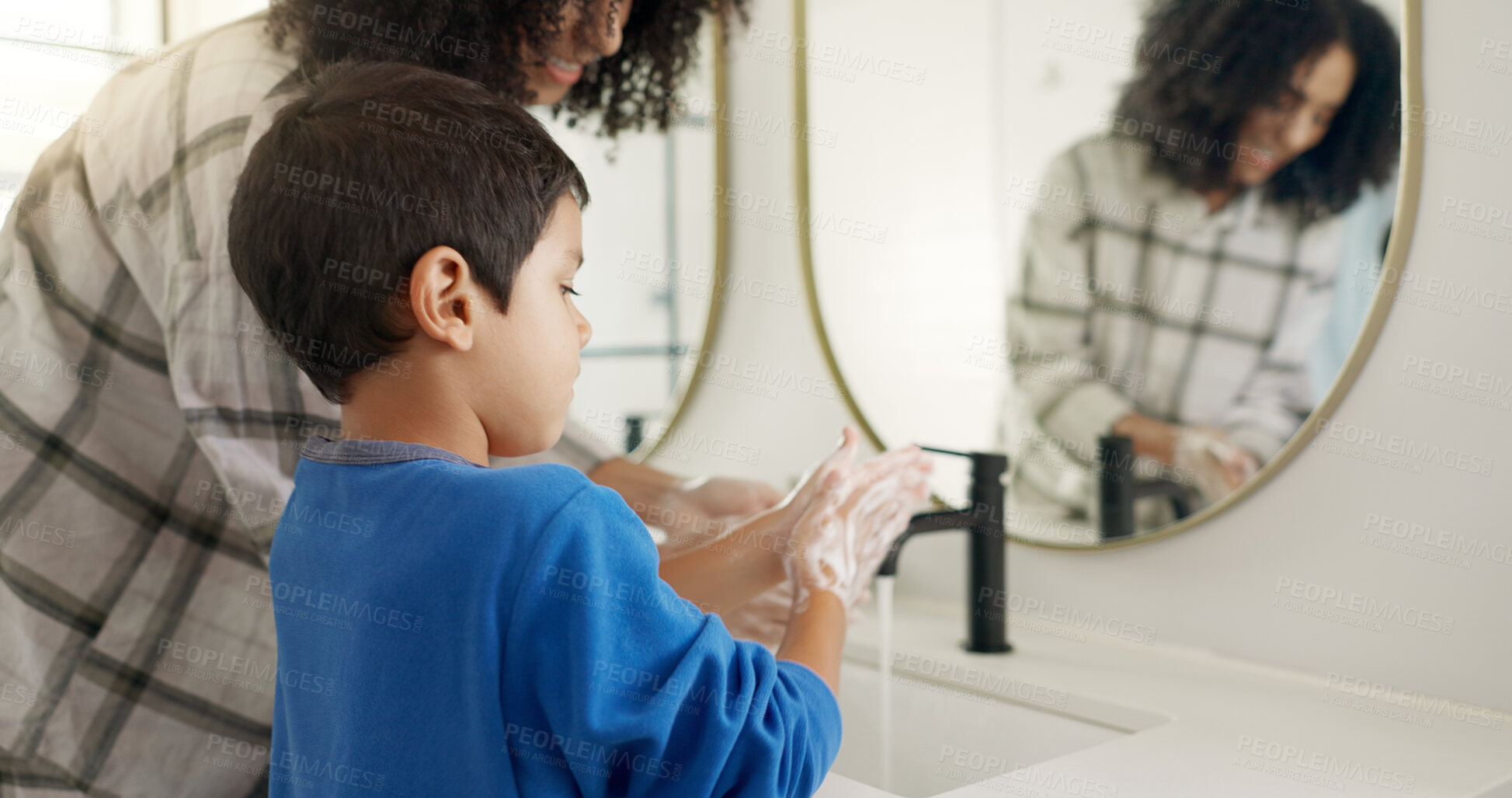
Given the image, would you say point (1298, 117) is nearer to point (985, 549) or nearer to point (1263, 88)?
point (1263, 88)

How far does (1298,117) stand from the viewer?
0.87 meters

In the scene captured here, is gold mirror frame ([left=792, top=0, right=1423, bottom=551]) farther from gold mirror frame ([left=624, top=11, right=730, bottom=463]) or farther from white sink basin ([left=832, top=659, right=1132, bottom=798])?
gold mirror frame ([left=624, top=11, right=730, bottom=463])

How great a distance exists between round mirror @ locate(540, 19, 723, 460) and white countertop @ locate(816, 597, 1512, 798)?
627 millimetres

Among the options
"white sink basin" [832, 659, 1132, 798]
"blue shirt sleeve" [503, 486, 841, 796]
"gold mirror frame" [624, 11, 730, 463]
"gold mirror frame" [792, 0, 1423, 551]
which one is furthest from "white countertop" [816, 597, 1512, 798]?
"gold mirror frame" [624, 11, 730, 463]

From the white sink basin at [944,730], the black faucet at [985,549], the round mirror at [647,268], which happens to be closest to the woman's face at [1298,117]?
the black faucet at [985,549]

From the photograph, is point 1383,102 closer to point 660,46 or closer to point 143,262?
point 660,46

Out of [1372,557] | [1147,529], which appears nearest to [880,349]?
[1147,529]

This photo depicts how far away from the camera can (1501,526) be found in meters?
0.81

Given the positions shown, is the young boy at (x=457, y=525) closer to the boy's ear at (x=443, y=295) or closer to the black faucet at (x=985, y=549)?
the boy's ear at (x=443, y=295)

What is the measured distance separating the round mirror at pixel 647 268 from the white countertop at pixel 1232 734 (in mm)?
627

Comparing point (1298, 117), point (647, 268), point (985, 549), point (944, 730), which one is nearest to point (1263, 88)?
point (1298, 117)

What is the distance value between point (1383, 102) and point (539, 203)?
0.68m

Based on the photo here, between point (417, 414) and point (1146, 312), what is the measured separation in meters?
0.70

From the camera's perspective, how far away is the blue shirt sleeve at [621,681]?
0.45m
